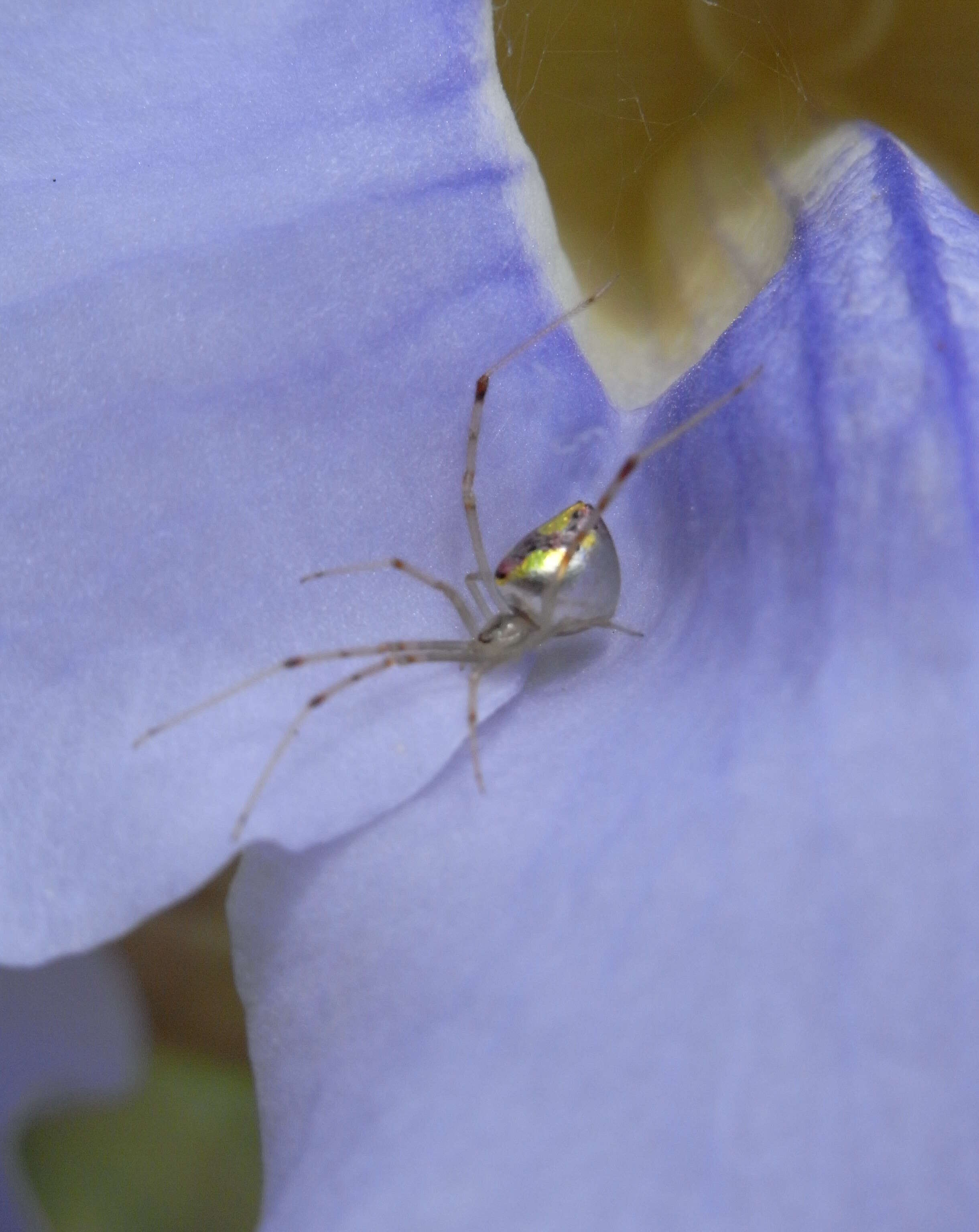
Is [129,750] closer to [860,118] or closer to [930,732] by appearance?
[930,732]

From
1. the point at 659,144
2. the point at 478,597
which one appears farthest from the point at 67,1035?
the point at 659,144

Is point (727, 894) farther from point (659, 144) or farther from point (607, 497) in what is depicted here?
point (659, 144)

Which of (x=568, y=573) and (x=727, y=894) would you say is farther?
(x=568, y=573)

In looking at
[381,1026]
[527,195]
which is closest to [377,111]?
[527,195]

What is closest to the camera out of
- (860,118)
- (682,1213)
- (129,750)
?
(682,1213)

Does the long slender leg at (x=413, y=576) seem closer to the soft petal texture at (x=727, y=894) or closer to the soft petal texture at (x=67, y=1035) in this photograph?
the soft petal texture at (x=727, y=894)

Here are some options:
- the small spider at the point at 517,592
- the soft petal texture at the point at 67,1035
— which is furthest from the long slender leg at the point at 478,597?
the soft petal texture at the point at 67,1035

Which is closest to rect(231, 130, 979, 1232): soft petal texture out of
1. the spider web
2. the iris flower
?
the iris flower
